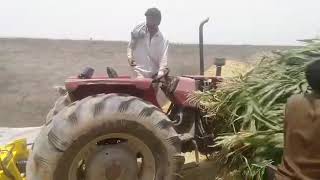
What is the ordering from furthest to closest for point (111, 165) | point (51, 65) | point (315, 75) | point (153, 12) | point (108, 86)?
point (51, 65)
point (153, 12)
point (108, 86)
point (111, 165)
point (315, 75)

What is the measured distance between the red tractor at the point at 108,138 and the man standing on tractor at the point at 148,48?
4.40 ft

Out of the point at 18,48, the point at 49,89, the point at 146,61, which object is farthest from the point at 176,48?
the point at 146,61

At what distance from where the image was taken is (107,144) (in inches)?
209

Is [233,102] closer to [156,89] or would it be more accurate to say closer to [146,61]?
[156,89]

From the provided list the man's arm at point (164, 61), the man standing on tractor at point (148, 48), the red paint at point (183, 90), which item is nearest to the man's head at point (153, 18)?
the man standing on tractor at point (148, 48)

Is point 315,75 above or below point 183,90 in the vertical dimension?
above

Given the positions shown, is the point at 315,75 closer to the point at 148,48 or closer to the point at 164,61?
the point at 164,61

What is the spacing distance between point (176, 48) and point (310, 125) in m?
19.8

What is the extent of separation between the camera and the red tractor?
4992 mm

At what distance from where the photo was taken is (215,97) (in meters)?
5.41

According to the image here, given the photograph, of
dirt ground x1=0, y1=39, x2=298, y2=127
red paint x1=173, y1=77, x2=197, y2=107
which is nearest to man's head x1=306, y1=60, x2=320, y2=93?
red paint x1=173, y1=77, x2=197, y2=107

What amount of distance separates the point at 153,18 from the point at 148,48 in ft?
1.35

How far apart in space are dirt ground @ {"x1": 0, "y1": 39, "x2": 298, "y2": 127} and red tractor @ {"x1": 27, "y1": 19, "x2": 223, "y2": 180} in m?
4.02

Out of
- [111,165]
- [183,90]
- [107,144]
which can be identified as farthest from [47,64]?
[111,165]
